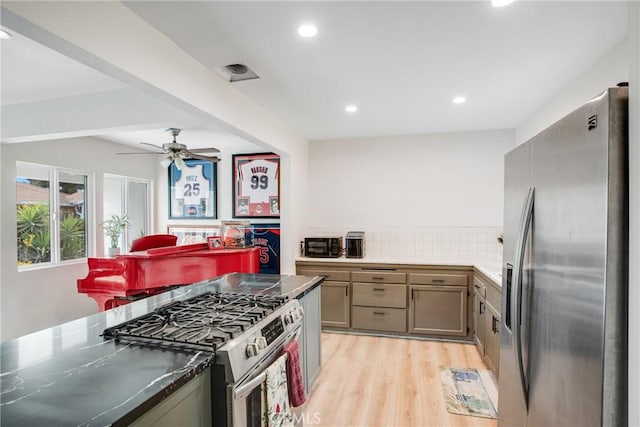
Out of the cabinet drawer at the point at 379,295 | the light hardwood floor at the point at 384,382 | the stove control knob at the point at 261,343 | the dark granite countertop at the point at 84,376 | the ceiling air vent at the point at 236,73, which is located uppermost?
the ceiling air vent at the point at 236,73

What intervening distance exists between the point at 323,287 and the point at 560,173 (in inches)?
124

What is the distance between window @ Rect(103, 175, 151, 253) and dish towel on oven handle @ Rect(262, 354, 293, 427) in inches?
171

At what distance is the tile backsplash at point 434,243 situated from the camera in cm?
404

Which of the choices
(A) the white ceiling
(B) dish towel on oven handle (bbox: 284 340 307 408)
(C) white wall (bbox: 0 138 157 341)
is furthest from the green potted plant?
(B) dish towel on oven handle (bbox: 284 340 307 408)

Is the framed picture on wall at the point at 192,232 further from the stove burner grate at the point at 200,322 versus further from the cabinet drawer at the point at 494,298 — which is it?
the cabinet drawer at the point at 494,298

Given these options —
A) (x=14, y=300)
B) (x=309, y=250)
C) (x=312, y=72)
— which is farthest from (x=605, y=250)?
(x=14, y=300)

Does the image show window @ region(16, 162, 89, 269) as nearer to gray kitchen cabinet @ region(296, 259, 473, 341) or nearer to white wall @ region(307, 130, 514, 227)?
gray kitchen cabinet @ region(296, 259, 473, 341)

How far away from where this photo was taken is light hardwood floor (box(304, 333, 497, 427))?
228 centimetres

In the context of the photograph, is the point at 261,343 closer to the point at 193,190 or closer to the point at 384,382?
the point at 384,382

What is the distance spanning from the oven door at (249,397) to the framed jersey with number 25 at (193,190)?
4.18 metres

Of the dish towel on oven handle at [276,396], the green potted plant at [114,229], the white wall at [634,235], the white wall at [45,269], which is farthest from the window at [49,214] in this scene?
the white wall at [634,235]

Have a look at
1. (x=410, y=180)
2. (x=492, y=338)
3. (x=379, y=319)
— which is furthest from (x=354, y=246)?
(x=492, y=338)

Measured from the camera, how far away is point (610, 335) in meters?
0.88

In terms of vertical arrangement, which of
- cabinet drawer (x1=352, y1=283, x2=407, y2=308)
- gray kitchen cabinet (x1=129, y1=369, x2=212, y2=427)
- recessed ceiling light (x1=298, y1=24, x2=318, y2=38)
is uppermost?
recessed ceiling light (x1=298, y1=24, x2=318, y2=38)
